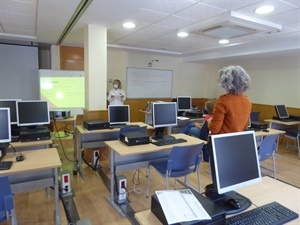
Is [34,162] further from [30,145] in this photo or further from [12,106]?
[12,106]

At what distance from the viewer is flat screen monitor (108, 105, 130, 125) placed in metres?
3.81

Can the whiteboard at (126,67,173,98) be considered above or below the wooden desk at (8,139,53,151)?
above

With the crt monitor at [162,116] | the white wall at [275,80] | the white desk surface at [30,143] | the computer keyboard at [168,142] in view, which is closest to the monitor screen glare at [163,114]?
the crt monitor at [162,116]

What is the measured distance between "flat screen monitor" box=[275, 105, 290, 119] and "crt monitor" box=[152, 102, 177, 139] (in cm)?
357

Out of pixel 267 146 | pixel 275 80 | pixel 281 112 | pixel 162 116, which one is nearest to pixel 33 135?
pixel 162 116

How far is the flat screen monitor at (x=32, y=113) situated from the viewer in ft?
10.1

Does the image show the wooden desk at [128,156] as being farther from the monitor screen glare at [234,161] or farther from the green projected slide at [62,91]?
the green projected slide at [62,91]

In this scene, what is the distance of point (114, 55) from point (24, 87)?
2.71 m

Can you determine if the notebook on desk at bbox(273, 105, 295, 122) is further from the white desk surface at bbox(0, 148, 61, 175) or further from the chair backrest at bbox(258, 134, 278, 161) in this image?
the white desk surface at bbox(0, 148, 61, 175)

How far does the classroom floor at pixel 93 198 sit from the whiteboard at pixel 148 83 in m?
3.49

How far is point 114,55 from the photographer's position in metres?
6.83

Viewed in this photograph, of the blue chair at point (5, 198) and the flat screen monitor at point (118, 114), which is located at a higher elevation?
the flat screen monitor at point (118, 114)

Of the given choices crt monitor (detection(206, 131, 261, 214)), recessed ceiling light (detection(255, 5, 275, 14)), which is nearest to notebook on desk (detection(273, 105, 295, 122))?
recessed ceiling light (detection(255, 5, 275, 14))

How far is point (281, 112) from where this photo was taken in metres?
5.43
